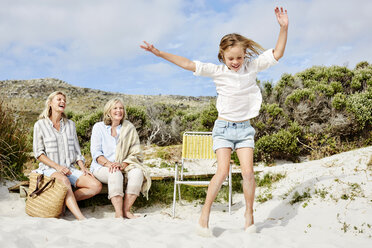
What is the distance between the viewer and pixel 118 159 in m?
4.69

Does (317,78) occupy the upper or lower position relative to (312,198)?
upper

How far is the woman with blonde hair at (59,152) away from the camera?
4.40 metres

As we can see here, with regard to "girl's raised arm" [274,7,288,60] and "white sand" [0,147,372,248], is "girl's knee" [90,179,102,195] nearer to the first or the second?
"white sand" [0,147,372,248]

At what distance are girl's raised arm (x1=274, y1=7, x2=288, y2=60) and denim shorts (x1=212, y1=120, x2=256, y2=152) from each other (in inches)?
30.6

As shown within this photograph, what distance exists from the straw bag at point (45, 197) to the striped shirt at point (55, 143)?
26 centimetres

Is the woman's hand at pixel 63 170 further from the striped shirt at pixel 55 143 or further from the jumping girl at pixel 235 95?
the jumping girl at pixel 235 95

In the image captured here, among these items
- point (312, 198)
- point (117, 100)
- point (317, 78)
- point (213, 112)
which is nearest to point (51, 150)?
point (117, 100)

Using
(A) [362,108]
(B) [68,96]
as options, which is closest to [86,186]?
(A) [362,108]

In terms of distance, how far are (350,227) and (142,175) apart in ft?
8.83

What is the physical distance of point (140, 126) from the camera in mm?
11312

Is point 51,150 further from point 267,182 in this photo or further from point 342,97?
point 342,97

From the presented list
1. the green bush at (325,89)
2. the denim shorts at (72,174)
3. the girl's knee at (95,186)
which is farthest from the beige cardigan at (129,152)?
the green bush at (325,89)

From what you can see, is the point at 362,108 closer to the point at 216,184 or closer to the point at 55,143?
the point at 216,184

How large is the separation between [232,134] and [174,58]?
95 cm
